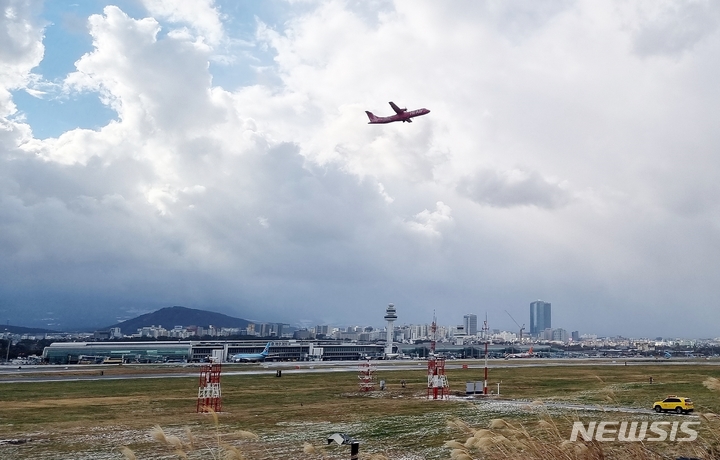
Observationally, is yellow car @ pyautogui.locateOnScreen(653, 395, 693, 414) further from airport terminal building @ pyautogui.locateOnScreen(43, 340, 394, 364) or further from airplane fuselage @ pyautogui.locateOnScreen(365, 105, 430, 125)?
airport terminal building @ pyautogui.locateOnScreen(43, 340, 394, 364)

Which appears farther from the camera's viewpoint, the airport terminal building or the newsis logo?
the airport terminal building

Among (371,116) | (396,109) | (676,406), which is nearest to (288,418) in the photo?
(676,406)

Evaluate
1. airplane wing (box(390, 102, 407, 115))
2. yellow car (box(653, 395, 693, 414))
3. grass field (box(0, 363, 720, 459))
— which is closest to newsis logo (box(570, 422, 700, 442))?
grass field (box(0, 363, 720, 459))

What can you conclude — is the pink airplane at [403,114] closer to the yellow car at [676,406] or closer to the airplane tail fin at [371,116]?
Result: the airplane tail fin at [371,116]

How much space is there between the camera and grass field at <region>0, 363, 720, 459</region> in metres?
22.4

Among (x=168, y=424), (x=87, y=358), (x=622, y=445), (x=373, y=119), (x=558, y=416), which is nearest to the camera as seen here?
(x=622, y=445)

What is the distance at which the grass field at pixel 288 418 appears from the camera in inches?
883

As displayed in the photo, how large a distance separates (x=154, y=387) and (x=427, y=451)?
51435mm

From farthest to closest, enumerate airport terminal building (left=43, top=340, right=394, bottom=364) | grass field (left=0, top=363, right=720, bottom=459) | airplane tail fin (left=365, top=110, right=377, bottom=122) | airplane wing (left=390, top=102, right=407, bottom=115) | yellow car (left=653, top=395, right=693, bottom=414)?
1. airport terminal building (left=43, top=340, right=394, bottom=364)
2. airplane tail fin (left=365, top=110, right=377, bottom=122)
3. airplane wing (left=390, top=102, right=407, bottom=115)
4. yellow car (left=653, top=395, right=693, bottom=414)
5. grass field (left=0, top=363, right=720, bottom=459)

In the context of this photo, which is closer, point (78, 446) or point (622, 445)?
point (622, 445)

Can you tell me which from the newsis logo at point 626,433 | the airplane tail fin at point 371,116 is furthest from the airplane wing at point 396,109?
the newsis logo at point 626,433

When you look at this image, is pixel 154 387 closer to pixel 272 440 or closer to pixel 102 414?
pixel 102 414

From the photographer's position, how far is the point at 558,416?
29.8 meters

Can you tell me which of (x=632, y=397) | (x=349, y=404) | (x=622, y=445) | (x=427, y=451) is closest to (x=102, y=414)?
(x=349, y=404)
